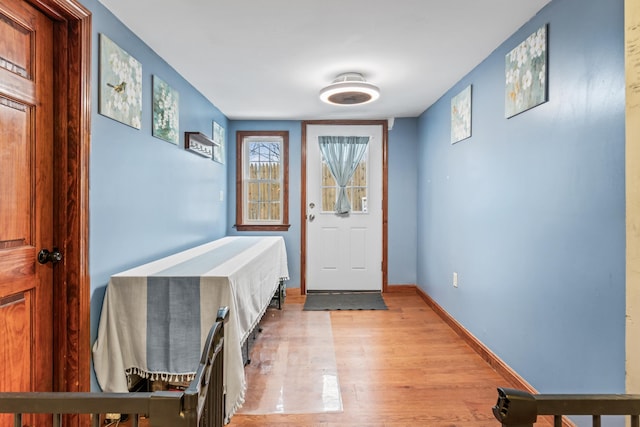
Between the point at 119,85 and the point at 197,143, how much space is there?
3.50 ft

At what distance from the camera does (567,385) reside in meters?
1.66

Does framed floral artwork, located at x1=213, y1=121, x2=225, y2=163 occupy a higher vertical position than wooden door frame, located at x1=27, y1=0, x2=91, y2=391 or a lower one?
higher

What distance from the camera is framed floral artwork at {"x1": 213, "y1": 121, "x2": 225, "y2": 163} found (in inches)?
145

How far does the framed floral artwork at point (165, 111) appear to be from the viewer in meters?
2.34

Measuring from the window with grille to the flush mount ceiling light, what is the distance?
4.95 ft

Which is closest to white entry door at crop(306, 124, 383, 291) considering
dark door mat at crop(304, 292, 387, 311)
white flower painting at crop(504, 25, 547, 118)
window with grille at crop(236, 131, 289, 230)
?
dark door mat at crop(304, 292, 387, 311)

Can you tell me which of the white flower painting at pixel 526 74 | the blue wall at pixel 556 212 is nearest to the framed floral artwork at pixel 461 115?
the blue wall at pixel 556 212

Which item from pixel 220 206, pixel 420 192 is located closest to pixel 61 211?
pixel 220 206

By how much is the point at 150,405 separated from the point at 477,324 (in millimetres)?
2545

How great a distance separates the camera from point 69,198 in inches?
63.3

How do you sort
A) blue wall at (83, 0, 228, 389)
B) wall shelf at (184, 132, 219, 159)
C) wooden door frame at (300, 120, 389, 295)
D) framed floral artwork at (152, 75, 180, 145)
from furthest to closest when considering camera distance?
wooden door frame at (300, 120, 389, 295), wall shelf at (184, 132, 219, 159), framed floral artwork at (152, 75, 180, 145), blue wall at (83, 0, 228, 389)

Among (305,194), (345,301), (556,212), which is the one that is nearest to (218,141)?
(305,194)

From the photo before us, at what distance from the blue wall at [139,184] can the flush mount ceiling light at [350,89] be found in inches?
48.3

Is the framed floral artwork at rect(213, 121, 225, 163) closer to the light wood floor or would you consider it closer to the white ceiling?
the white ceiling
